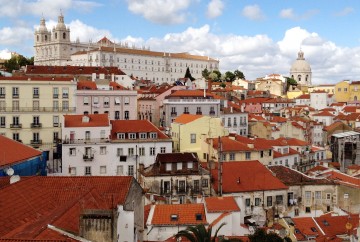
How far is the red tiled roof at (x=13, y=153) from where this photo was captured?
33.4 m

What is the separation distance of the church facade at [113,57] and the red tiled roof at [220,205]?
126 m

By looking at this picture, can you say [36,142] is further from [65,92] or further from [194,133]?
[194,133]

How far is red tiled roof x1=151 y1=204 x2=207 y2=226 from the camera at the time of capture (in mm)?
31469

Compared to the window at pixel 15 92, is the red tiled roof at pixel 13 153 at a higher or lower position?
lower

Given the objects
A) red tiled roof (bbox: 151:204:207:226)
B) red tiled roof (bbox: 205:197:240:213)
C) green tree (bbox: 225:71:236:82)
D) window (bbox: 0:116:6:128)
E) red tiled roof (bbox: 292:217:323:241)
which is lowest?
red tiled roof (bbox: 292:217:323:241)

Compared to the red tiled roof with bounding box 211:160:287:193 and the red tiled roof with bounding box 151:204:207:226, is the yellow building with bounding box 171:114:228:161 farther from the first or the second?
the red tiled roof with bounding box 151:204:207:226

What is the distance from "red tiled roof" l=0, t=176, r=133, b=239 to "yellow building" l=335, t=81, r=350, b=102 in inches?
5026

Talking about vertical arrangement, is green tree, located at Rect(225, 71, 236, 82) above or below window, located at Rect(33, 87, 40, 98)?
above

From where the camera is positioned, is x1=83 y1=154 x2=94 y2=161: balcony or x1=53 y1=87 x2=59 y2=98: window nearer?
x1=83 y1=154 x2=94 y2=161: balcony

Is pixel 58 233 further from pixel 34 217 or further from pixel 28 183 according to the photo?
pixel 28 183

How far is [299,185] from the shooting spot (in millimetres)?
43250

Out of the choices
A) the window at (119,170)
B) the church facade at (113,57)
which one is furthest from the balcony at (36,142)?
the church facade at (113,57)

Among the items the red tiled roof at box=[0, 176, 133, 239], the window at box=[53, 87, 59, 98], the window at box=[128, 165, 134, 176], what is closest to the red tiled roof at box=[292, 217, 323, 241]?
the red tiled roof at box=[0, 176, 133, 239]

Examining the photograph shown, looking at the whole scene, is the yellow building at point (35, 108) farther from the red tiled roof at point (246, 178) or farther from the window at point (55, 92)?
the red tiled roof at point (246, 178)
